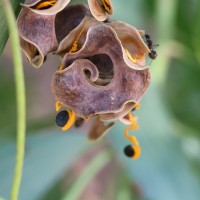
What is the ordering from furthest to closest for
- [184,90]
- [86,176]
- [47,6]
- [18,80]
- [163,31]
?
[184,90] → [163,31] → [86,176] → [47,6] → [18,80]

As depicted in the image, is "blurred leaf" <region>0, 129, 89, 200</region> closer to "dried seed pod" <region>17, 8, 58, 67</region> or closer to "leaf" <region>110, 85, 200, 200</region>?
"leaf" <region>110, 85, 200, 200</region>

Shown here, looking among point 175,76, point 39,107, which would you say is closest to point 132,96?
point 175,76

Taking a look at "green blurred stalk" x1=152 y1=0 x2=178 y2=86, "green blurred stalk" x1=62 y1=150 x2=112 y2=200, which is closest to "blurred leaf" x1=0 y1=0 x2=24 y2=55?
"green blurred stalk" x1=62 y1=150 x2=112 y2=200

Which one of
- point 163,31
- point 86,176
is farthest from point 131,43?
point 163,31

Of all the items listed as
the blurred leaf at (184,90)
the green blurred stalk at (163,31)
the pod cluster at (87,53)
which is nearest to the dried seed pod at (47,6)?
the pod cluster at (87,53)

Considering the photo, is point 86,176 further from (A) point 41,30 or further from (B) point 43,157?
(A) point 41,30

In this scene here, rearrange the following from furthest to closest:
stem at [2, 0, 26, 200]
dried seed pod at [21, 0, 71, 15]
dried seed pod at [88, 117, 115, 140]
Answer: dried seed pod at [88, 117, 115, 140], dried seed pod at [21, 0, 71, 15], stem at [2, 0, 26, 200]
